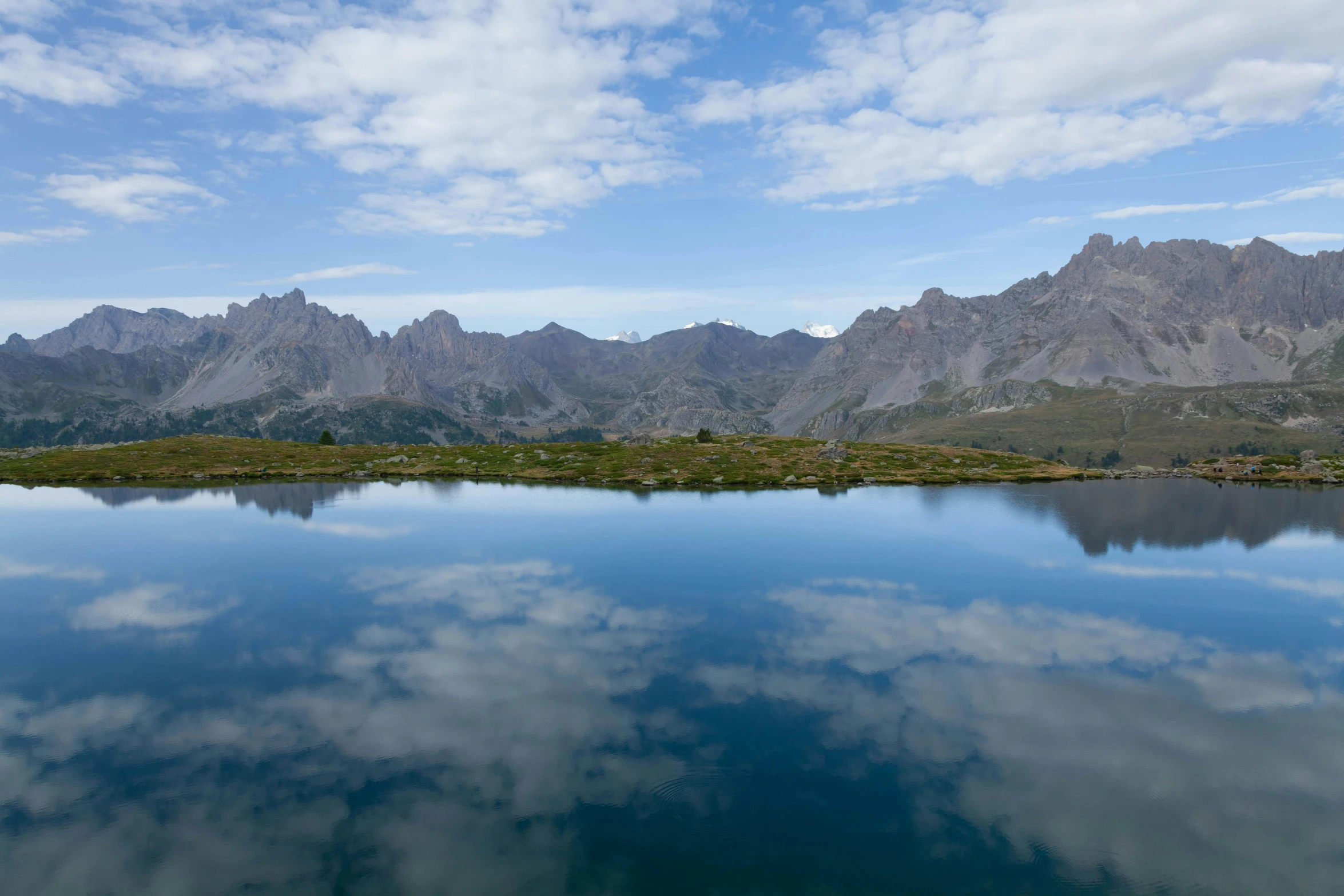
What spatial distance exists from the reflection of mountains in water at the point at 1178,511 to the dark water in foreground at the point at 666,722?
11.9 m

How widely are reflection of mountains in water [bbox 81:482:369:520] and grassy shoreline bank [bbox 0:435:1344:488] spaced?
10.3m

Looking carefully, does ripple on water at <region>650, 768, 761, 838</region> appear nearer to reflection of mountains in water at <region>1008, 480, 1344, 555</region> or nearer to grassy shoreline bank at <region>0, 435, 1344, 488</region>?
reflection of mountains in water at <region>1008, 480, 1344, 555</region>

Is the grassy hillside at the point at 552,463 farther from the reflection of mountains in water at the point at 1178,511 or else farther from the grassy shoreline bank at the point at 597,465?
the reflection of mountains in water at the point at 1178,511

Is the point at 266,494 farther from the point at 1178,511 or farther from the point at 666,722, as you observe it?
the point at 1178,511

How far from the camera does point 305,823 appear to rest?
23.0 m

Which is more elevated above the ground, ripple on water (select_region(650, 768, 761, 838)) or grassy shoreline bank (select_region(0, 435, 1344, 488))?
Answer: grassy shoreline bank (select_region(0, 435, 1344, 488))

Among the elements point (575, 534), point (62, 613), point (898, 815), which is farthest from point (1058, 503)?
point (62, 613)

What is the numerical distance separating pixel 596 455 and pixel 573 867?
128348 millimetres

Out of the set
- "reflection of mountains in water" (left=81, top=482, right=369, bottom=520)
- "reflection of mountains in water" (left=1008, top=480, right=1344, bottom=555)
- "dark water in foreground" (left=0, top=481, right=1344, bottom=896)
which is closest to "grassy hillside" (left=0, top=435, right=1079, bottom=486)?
"reflection of mountains in water" (left=81, top=482, right=369, bottom=520)

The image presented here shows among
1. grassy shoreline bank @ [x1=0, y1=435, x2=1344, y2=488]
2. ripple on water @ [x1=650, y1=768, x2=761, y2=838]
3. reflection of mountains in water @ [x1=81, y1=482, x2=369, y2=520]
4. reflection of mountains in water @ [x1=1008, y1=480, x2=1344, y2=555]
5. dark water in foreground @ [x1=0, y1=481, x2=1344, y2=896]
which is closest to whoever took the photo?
dark water in foreground @ [x1=0, y1=481, x2=1344, y2=896]

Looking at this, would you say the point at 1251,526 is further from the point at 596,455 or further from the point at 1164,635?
the point at 596,455

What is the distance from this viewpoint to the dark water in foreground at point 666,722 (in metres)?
21.5

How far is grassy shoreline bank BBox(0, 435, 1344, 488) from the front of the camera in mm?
126000

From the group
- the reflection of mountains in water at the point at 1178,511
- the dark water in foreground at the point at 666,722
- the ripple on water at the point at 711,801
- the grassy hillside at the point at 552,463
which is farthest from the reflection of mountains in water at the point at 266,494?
the reflection of mountains in water at the point at 1178,511
